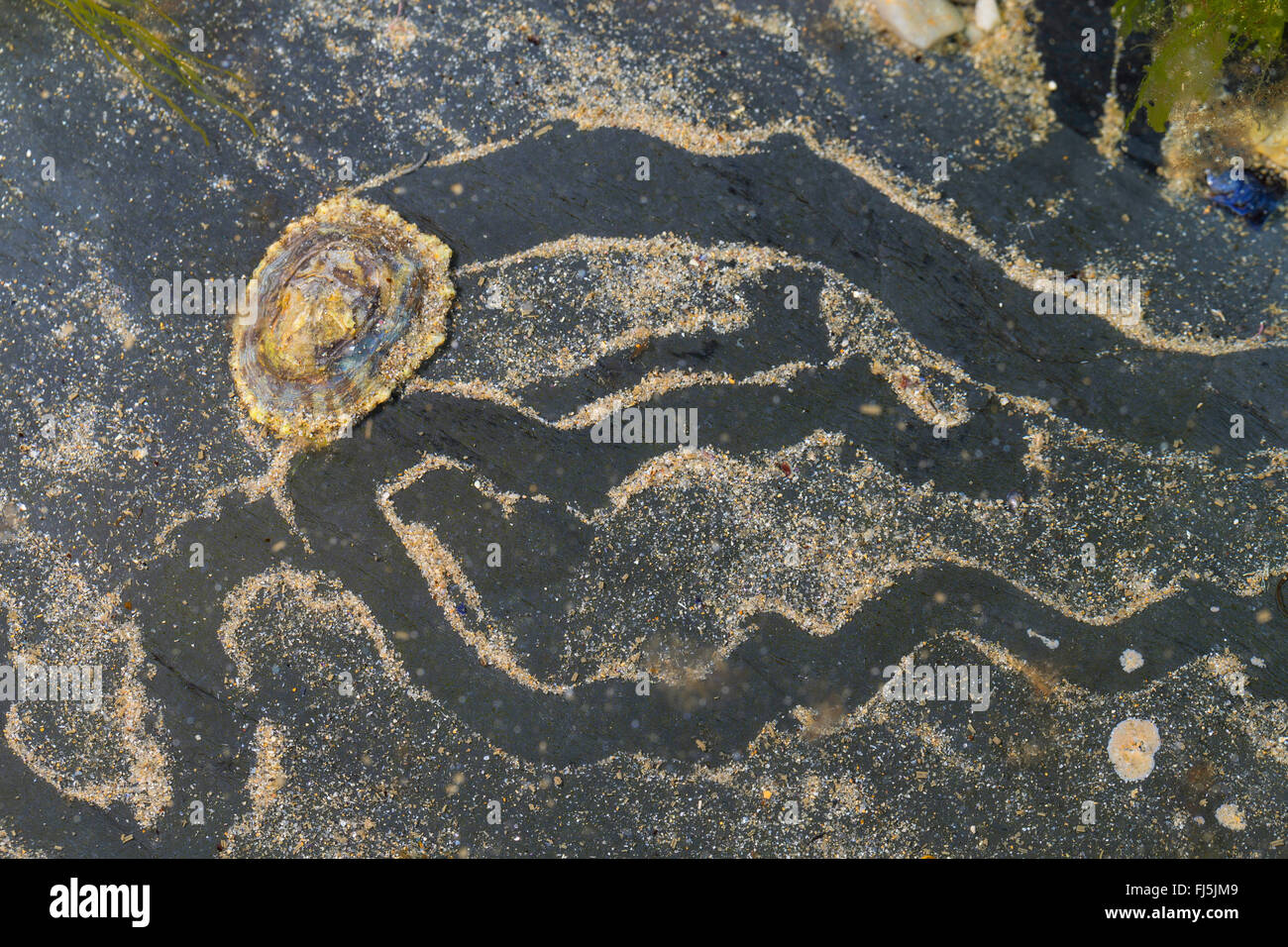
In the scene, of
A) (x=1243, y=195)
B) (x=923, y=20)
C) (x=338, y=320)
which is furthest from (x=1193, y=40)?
(x=338, y=320)

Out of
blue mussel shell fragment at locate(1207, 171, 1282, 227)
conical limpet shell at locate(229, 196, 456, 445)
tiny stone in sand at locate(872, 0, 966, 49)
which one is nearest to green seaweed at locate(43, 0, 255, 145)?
conical limpet shell at locate(229, 196, 456, 445)

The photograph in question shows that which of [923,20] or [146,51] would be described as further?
[146,51]

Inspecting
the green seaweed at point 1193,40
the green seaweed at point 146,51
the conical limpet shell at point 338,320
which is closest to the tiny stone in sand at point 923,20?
the green seaweed at point 1193,40

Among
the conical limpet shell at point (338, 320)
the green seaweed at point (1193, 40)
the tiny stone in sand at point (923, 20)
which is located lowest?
the conical limpet shell at point (338, 320)

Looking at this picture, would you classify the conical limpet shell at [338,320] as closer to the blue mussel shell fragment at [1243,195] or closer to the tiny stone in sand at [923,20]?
the tiny stone in sand at [923,20]

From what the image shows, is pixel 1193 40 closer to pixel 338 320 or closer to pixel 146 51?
pixel 338 320

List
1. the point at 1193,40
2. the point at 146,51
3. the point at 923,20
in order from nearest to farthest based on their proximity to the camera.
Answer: the point at 1193,40 < the point at 923,20 < the point at 146,51

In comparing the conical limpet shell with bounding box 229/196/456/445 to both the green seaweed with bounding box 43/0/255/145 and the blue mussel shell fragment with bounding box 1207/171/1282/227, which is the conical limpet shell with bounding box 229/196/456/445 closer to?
the green seaweed with bounding box 43/0/255/145
